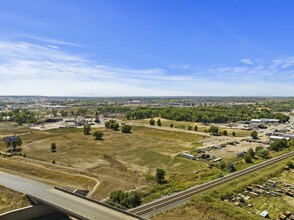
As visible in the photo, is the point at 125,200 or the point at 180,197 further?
the point at 180,197

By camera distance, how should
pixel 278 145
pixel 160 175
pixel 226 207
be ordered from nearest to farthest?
pixel 226 207 → pixel 160 175 → pixel 278 145

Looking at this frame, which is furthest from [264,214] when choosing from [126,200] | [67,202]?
[67,202]

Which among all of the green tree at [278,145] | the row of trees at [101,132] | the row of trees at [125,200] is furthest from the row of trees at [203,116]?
the row of trees at [125,200]

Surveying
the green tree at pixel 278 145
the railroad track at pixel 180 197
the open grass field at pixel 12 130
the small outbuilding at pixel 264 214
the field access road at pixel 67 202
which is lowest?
the open grass field at pixel 12 130

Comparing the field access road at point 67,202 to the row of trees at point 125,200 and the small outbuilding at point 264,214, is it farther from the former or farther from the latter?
the small outbuilding at point 264,214

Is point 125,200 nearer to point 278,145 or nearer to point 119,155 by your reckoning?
point 119,155

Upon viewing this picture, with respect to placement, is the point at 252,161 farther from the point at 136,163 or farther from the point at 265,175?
the point at 136,163
